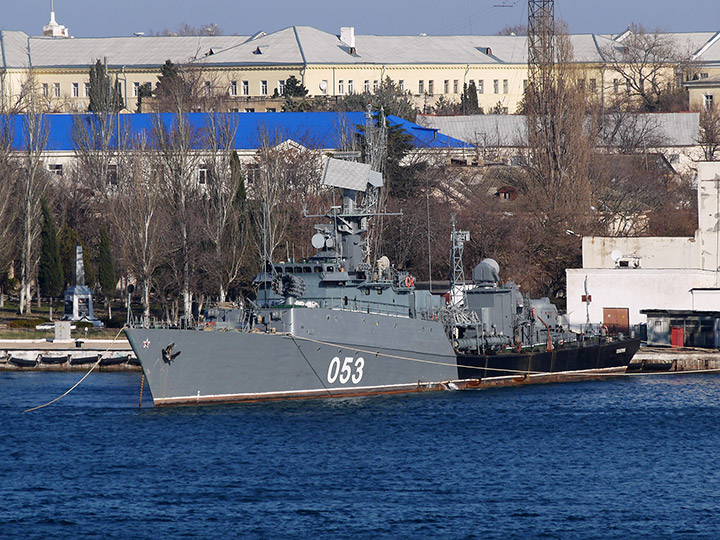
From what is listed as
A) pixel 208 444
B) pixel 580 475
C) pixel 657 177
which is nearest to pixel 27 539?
pixel 208 444

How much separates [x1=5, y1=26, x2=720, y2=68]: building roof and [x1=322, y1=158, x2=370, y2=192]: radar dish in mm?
84186

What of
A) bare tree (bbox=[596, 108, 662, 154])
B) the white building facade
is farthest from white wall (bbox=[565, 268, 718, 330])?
bare tree (bbox=[596, 108, 662, 154])

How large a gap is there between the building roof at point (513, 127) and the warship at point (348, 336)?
56.0m

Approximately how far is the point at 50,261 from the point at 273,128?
2588cm

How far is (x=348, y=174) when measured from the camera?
142ft

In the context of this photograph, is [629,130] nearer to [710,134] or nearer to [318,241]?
[710,134]

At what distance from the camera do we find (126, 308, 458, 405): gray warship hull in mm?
37531

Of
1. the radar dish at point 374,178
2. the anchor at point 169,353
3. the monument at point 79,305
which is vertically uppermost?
the radar dish at point 374,178

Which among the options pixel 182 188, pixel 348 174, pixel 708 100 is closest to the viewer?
pixel 348 174

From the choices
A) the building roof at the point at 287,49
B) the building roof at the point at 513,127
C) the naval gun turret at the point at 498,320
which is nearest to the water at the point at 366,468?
the naval gun turret at the point at 498,320

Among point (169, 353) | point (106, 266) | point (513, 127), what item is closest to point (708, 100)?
point (513, 127)

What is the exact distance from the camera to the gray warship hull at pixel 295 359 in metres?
37.5

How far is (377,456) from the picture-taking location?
32375 millimetres

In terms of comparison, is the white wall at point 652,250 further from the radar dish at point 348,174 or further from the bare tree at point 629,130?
the bare tree at point 629,130
